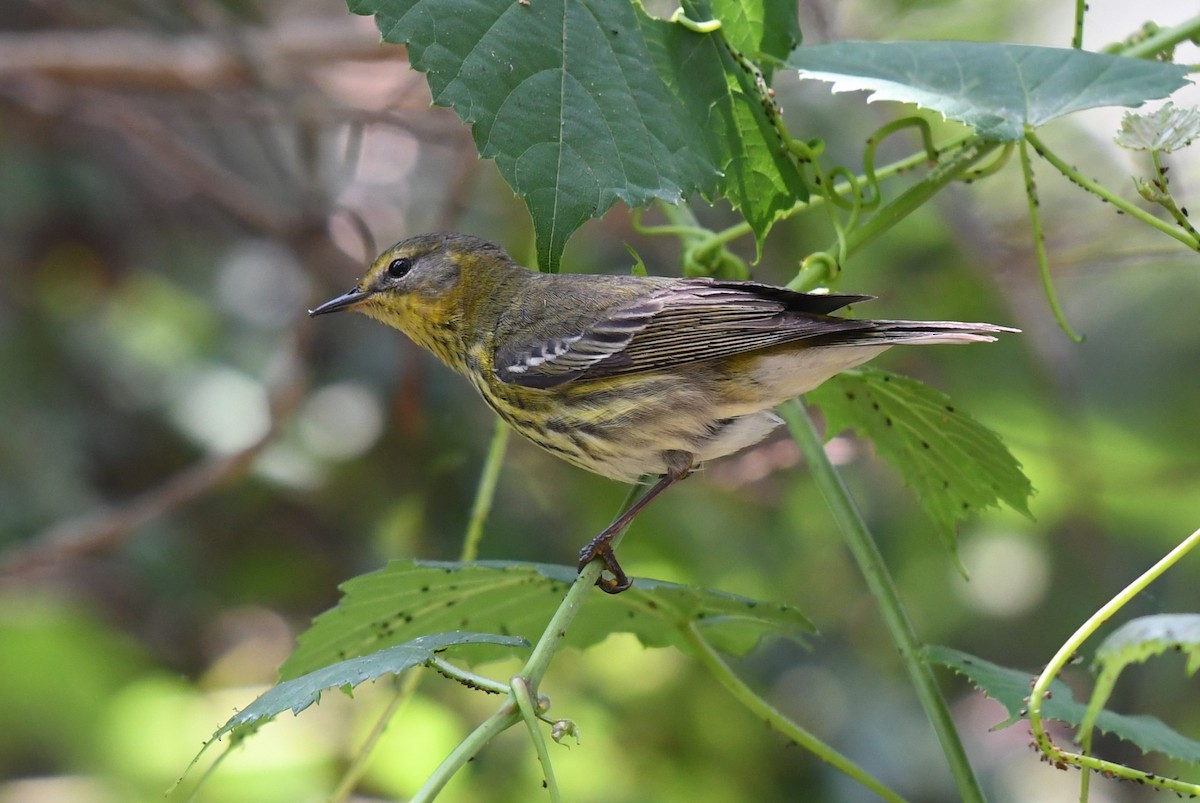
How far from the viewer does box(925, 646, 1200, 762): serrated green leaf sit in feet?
6.35

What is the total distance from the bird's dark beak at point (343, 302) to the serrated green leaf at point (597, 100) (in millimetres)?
1147

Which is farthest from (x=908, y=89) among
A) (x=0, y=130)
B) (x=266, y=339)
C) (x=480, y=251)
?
(x=0, y=130)

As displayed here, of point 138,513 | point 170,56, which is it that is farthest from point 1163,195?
point 170,56

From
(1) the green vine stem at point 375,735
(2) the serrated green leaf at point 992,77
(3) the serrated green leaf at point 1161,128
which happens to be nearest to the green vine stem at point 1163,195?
(3) the serrated green leaf at point 1161,128

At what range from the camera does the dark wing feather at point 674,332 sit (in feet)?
7.52

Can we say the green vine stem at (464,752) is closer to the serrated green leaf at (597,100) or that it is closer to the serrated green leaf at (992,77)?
the serrated green leaf at (597,100)

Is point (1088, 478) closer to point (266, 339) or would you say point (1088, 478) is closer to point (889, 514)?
point (889, 514)

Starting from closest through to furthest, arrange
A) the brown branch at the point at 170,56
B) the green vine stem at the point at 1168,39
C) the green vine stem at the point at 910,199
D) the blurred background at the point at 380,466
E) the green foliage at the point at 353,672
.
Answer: the green foliage at the point at 353,672
the green vine stem at the point at 910,199
the green vine stem at the point at 1168,39
the blurred background at the point at 380,466
the brown branch at the point at 170,56

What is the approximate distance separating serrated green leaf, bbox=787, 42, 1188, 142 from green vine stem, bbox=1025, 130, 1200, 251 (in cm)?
4

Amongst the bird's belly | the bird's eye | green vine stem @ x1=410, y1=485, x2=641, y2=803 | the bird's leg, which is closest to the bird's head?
the bird's eye

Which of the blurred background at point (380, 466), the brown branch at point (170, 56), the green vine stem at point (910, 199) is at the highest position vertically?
the green vine stem at point (910, 199)

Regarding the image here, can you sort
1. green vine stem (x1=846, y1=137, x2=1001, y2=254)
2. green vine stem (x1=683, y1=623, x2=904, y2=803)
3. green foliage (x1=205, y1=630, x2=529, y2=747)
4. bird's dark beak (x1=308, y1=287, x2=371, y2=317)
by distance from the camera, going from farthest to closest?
bird's dark beak (x1=308, y1=287, x2=371, y2=317) → green vine stem (x1=846, y1=137, x2=1001, y2=254) → green vine stem (x1=683, y1=623, x2=904, y2=803) → green foliage (x1=205, y1=630, x2=529, y2=747)

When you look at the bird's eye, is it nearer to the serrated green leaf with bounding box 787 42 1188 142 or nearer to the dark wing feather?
the dark wing feather

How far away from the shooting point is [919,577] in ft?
14.9
